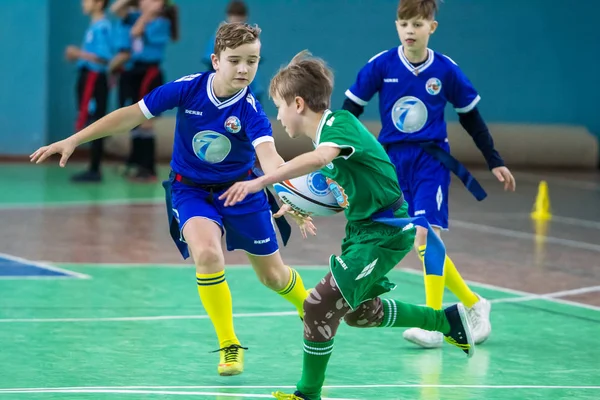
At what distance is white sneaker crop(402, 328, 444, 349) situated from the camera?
6758 millimetres

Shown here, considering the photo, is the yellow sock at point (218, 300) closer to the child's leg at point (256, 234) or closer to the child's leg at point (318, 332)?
the child's leg at point (256, 234)

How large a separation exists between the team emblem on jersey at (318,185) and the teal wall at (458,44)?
12.2 metres

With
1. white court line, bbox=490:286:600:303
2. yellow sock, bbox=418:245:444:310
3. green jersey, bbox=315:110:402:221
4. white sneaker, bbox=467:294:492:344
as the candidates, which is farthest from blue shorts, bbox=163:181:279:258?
white court line, bbox=490:286:600:303

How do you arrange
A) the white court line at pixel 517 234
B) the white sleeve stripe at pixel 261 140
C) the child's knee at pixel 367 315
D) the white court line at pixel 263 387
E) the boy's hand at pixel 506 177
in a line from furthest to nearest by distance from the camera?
the white court line at pixel 517 234, the boy's hand at pixel 506 177, the white sleeve stripe at pixel 261 140, the child's knee at pixel 367 315, the white court line at pixel 263 387

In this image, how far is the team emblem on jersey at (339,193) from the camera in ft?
18.2

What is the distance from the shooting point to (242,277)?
9055 mm

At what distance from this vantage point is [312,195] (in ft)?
18.8

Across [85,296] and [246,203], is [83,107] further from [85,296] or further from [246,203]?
[246,203]

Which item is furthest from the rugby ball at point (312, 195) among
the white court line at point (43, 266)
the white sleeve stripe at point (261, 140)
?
the white court line at point (43, 266)

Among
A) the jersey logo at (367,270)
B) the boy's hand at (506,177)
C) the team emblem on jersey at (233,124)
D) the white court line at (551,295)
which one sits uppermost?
the team emblem on jersey at (233,124)

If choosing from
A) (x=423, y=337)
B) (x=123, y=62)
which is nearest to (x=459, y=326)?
(x=423, y=337)

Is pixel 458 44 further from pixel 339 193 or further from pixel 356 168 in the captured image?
pixel 356 168

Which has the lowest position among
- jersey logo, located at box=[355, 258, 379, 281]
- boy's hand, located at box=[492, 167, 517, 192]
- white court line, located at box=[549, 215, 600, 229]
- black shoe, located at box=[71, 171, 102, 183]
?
black shoe, located at box=[71, 171, 102, 183]

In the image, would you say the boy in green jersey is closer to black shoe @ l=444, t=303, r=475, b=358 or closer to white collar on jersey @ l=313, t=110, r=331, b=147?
white collar on jersey @ l=313, t=110, r=331, b=147
